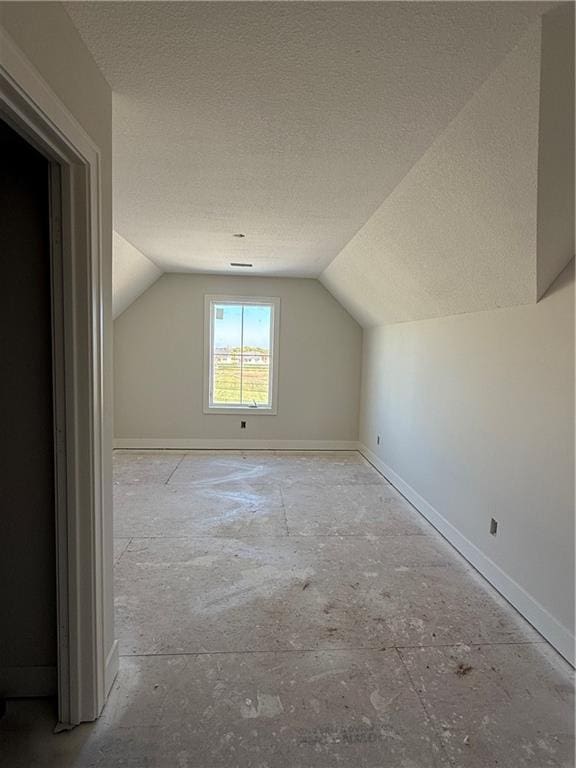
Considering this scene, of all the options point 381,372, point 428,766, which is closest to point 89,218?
point 428,766

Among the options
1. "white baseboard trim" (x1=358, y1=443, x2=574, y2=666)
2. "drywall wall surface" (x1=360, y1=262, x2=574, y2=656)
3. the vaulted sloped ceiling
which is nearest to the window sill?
"drywall wall surface" (x1=360, y1=262, x2=574, y2=656)

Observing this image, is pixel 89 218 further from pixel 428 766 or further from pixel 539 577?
pixel 539 577

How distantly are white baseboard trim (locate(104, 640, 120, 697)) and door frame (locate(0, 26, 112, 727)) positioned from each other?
63 mm

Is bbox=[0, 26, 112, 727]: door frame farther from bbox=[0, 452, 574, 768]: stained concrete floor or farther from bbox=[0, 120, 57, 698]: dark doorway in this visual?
bbox=[0, 452, 574, 768]: stained concrete floor

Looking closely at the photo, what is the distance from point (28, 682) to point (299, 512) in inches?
88.7

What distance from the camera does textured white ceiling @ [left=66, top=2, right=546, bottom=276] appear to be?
1212 millimetres

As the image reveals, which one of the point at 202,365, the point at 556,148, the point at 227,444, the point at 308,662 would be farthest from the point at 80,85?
the point at 227,444

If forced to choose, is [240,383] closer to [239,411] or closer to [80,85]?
[239,411]

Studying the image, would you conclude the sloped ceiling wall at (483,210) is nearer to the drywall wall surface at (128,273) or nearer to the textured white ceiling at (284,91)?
the textured white ceiling at (284,91)

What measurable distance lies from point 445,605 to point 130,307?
4.81m

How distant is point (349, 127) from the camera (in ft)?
5.95

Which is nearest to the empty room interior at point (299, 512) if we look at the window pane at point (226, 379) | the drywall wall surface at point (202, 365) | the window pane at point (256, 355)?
the drywall wall surface at point (202, 365)

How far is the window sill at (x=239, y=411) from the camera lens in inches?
225

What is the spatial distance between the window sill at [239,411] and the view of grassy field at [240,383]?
0.11m
